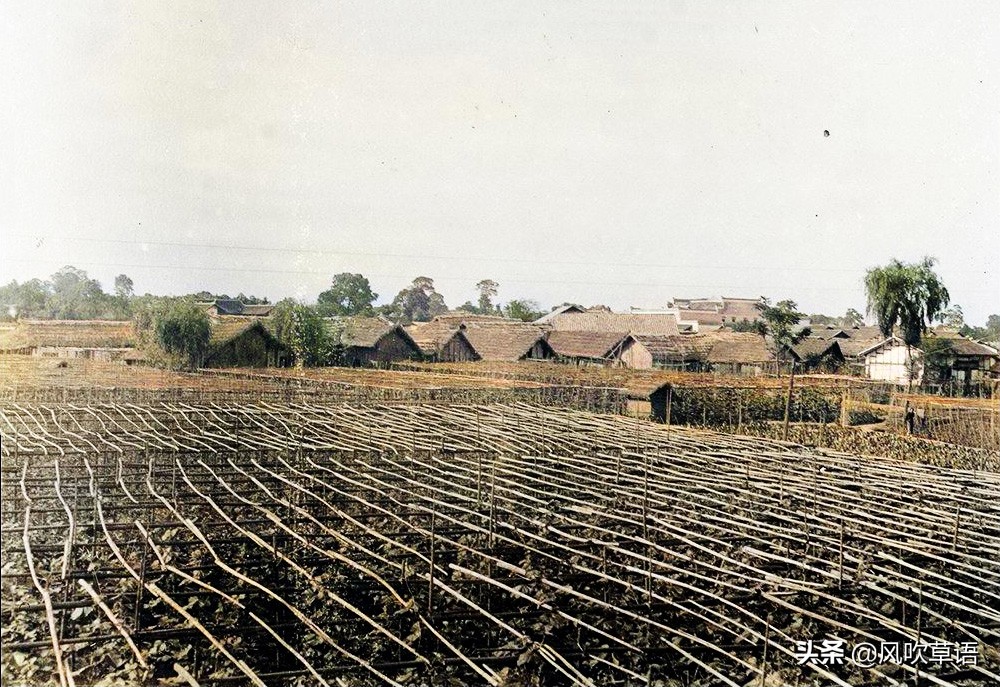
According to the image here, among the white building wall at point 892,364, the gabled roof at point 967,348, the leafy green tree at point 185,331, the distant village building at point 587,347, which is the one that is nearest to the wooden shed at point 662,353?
the distant village building at point 587,347

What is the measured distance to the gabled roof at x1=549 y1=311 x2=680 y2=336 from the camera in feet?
41.9

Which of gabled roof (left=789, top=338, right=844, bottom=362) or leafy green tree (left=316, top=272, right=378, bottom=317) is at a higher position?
leafy green tree (left=316, top=272, right=378, bottom=317)

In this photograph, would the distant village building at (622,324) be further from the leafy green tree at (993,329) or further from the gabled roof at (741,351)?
the leafy green tree at (993,329)

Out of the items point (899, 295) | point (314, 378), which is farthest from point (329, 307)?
point (899, 295)

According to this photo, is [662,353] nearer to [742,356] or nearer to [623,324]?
[742,356]

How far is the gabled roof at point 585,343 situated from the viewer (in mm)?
12086

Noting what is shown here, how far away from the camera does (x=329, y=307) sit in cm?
963

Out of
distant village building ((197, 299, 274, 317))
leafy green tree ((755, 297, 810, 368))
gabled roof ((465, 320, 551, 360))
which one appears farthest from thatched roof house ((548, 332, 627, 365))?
distant village building ((197, 299, 274, 317))

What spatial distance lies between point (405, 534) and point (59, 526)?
1900mm

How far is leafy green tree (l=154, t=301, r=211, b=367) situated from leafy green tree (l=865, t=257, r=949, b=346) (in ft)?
32.6

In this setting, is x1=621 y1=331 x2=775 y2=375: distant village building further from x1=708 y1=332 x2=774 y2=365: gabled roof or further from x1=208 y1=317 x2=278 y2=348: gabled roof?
x1=208 y1=317 x2=278 y2=348: gabled roof

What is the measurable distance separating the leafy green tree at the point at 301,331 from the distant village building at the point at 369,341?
0.23m

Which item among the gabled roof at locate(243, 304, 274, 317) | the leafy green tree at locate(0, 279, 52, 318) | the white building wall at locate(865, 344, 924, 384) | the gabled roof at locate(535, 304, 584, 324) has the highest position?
the gabled roof at locate(535, 304, 584, 324)

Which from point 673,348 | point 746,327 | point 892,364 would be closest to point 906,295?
point 892,364
